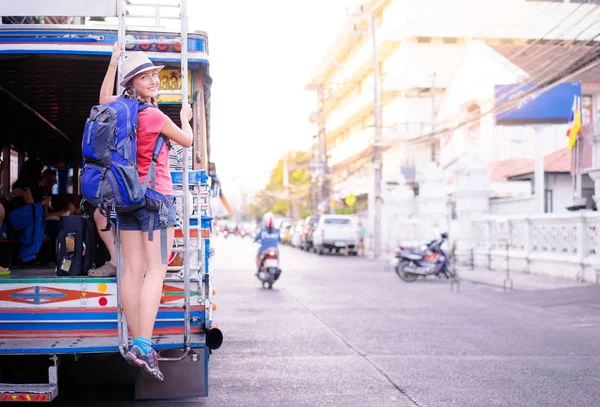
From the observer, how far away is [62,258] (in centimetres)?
650

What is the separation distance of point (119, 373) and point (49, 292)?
211 cm

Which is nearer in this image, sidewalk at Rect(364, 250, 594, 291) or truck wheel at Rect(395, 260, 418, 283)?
sidewalk at Rect(364, 250, 594, 291)

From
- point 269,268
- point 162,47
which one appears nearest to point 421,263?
point 269,268

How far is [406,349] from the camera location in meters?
9.66

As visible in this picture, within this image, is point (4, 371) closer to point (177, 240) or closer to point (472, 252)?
point (177, 240)

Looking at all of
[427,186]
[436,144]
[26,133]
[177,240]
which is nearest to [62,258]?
[177,240]

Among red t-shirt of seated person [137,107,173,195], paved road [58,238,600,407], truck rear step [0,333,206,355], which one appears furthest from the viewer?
paved road [58,238,600,407]

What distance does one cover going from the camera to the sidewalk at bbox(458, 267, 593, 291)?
18609mm

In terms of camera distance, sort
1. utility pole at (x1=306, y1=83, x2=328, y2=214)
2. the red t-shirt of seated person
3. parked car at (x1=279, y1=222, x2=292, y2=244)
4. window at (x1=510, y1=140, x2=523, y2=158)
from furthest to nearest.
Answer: parked car at (x1=279, y1=222, x2=292, y2=244)
utility pole at (x1=306, y1=83, x2=328, y2=214)
window at (x1=510, y1=140, x2=523, y2=158)
the red t-shirt of seated person

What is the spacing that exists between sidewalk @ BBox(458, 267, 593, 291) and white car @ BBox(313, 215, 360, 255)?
13.9m

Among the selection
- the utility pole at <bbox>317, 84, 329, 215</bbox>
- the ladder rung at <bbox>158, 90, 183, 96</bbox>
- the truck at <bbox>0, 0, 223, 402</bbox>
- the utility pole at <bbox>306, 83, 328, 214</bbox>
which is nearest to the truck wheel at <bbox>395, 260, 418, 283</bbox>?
the truck at <bbox>0, 0, 223, 402</bbox>

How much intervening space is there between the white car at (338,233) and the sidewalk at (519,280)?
13.9 metres

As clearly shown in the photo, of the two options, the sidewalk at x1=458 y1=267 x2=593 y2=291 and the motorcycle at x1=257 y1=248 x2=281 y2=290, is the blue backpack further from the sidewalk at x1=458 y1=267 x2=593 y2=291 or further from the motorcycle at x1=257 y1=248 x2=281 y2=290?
the sidewalk at x1=458 y1=267 x2=593 y2=291

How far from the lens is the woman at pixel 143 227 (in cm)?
538
